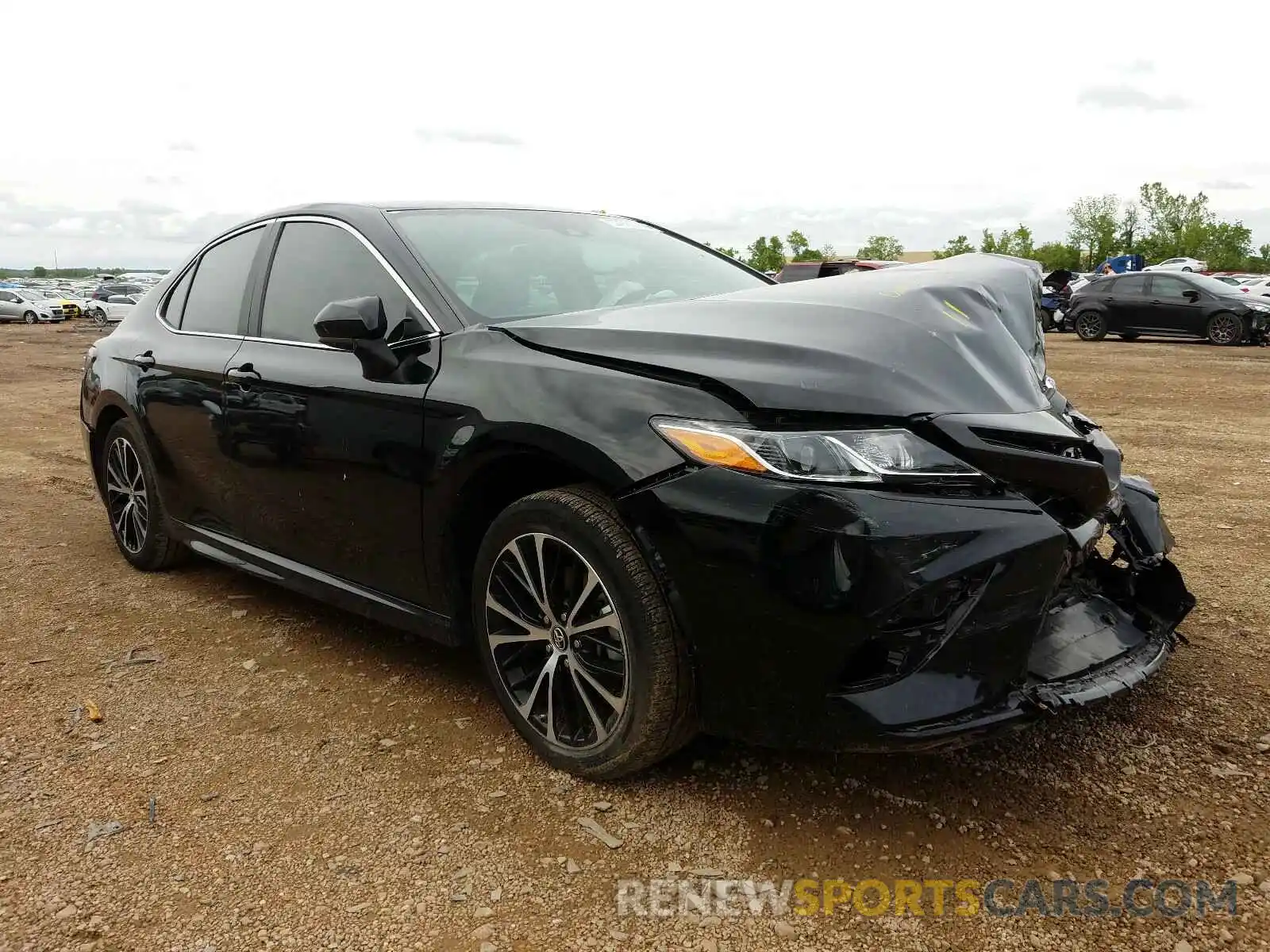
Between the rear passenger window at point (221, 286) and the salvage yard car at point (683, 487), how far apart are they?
0.91 feet

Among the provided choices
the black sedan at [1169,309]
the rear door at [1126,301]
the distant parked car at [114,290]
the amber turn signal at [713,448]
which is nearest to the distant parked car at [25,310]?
the distant parked car at [114,290]

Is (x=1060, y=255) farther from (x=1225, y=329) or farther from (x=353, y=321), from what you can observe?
(x=353, y=321)

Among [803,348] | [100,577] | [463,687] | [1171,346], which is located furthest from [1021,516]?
[1171,346]

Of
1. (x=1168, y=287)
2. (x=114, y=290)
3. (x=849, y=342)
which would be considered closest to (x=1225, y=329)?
(x=1168, y=287)

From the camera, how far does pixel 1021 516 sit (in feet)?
6.73

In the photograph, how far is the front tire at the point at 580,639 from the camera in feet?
7.38

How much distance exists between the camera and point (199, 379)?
12.1ft

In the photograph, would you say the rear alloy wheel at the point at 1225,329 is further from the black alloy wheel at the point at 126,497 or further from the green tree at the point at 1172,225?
the green tree at the point at 1172,225

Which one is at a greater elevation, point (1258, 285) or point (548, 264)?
point (548, 264)

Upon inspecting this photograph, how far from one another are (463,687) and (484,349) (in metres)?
1.17

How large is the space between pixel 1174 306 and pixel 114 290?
4572 cm

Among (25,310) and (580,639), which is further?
(25,310)

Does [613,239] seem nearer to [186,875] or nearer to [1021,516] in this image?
[1021,516]

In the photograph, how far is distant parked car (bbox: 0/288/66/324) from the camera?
39031 millimetres
